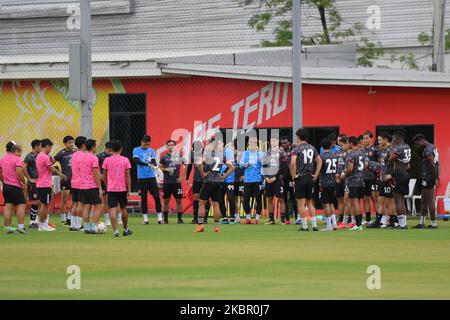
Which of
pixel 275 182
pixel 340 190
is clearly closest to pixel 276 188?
pixel 275 182

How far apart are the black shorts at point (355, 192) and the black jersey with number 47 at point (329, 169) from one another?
1.39 ft

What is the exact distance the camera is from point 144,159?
3050cm

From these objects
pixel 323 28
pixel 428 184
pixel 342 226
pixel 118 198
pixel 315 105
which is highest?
pixel 323 28

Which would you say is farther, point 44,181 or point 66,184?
point 66,184

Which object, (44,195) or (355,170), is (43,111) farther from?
(355,170)

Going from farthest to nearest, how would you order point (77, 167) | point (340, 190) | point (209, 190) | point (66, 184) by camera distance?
point (66, 184) → point (340, 190) → point (209, 190) → point (77, 167)

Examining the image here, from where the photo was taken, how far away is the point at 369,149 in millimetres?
27891

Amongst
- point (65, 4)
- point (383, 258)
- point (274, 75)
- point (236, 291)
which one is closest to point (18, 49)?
point (65, 4)

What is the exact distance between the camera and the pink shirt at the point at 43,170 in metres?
27.5

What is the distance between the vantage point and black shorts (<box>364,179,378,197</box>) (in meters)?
28.4

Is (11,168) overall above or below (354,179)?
above

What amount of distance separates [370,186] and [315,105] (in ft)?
25.0

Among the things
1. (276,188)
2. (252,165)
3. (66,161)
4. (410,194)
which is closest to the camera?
(66,161)

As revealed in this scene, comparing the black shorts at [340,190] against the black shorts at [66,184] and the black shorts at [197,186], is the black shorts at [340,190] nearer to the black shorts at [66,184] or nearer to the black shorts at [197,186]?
the black shorts at [197,186]
